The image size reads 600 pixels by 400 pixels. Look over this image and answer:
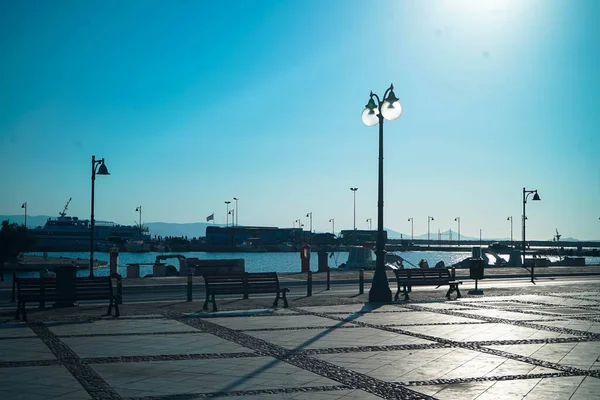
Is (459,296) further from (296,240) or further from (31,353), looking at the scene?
(296,240)

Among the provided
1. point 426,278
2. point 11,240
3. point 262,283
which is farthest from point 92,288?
point 11,240

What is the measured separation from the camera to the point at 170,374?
9.02 m

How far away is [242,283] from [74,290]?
175 inches

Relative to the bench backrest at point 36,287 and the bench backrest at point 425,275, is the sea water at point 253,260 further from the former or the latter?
the bench backrest at point 36,287

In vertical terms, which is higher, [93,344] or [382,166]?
[382,166]

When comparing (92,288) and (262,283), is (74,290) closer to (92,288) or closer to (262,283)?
(92,288)

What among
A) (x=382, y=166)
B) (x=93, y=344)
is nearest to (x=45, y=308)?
(x=93, y=344)

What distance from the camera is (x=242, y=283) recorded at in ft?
58.6

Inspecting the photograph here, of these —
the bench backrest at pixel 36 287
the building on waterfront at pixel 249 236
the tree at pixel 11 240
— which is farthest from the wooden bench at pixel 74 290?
the building on waterfront at pixel 249 236

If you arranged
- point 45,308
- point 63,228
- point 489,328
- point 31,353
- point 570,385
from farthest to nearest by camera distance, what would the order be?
point 63,228
point 45,308
point 489,328
point 31,353
point 570,385

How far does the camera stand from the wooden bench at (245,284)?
1736 centimetres

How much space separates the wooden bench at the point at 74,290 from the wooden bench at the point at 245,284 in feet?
8.41

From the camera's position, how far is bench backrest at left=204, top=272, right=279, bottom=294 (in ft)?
57.1

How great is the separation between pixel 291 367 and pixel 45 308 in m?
9.39
